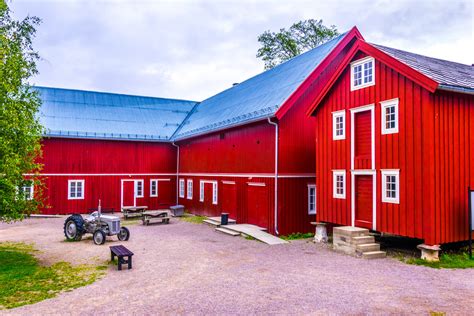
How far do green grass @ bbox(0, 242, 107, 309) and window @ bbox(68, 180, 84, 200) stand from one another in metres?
12.0

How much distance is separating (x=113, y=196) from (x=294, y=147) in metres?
14.4

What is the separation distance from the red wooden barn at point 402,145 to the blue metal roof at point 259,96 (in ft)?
11.4

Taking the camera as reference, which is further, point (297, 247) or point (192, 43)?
point (192, 43)

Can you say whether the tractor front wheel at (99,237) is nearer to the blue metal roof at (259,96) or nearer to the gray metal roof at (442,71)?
the blue metal roof at (259,96)

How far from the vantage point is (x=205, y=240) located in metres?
14.7

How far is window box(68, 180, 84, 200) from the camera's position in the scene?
2348cm

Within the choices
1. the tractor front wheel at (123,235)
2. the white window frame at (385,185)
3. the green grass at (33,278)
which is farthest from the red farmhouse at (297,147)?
the green grass at (33,278)

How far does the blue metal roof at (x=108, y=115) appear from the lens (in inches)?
958

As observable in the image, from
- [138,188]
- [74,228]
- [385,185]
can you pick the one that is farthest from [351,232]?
[138,188]

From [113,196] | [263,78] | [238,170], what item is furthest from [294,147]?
[113,196]

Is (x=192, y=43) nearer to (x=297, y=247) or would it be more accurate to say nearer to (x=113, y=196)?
(x=113, y=196)

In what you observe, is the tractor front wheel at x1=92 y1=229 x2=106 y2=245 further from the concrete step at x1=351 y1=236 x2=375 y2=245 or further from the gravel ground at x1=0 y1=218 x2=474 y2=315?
the concrete step at x1=351 y1=236 x2=375 y2=245

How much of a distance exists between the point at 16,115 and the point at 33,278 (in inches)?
176

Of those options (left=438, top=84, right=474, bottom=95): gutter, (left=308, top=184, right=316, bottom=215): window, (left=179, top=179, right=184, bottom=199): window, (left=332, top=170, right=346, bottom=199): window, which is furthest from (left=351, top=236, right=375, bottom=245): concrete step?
(left=179, top=179, right=184, bottom=199): window
